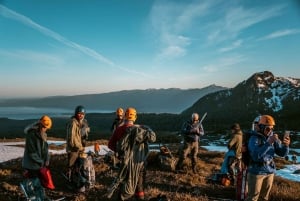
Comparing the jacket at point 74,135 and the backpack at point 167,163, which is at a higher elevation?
the jacket at point 74,135

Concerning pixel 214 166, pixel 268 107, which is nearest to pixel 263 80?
pixel 268 107

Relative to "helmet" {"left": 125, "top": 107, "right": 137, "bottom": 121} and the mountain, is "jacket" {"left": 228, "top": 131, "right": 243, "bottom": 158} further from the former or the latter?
the mountain

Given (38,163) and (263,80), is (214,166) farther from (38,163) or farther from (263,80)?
(263,80)

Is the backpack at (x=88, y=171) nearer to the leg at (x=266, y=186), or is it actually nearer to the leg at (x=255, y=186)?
the leg at (x=255, y=186)

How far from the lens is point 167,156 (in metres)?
15.2

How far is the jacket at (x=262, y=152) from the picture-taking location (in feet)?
24.4

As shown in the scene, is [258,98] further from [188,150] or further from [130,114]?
[130,114]

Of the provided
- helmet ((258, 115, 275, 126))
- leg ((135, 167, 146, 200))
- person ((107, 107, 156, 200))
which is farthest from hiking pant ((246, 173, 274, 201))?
leg ((135, 167, 146, 200))

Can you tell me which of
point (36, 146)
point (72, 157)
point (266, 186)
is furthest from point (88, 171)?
point (266, 186)

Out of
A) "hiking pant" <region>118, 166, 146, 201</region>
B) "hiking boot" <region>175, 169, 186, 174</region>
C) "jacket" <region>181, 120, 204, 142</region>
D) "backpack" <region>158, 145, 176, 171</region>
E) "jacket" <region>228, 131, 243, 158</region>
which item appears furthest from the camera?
"backpack" <region>158, 145, 176, 171</region>

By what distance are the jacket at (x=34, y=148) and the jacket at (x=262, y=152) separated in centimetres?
466

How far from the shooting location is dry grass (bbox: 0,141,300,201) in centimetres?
1009

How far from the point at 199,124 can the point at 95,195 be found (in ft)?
17.6

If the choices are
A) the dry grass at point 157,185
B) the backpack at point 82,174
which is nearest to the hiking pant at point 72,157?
the backpack at point 82,174
